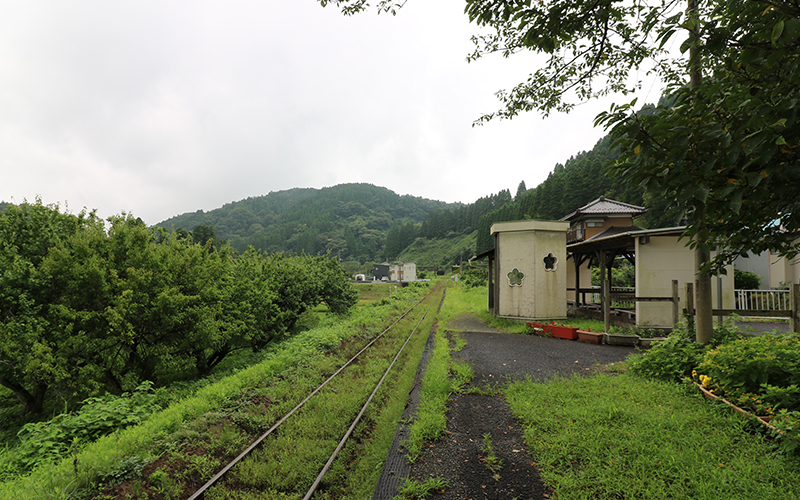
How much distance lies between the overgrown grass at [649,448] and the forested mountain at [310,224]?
112075 mm

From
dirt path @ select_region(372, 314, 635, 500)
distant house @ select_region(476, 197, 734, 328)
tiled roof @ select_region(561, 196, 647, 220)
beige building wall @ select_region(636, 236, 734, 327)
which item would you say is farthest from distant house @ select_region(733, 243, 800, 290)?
dirt path @ select_region(372, 314, 635, 500)

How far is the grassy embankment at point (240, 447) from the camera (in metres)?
4.11

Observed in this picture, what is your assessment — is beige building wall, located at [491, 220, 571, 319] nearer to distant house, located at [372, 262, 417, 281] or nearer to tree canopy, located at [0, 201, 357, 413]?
tree canopy, located at [0, 201, 357, 413]

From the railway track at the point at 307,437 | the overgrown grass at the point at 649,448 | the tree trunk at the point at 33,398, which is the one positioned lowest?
the tree trunk at the point at 33,398

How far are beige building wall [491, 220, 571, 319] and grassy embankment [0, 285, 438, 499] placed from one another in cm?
755

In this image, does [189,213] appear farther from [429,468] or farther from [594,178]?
[429,468]

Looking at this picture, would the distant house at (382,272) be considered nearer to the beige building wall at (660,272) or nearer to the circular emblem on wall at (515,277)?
the circular emblem on wall at (515,277)

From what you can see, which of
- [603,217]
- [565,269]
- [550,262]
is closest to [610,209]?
[603,217]

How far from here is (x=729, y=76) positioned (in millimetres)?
2221

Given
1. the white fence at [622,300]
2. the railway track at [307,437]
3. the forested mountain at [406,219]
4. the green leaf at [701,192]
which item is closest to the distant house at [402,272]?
the forested mountain at [406,219]

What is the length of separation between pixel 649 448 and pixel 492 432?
1.96 metres

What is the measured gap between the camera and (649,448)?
161 inches

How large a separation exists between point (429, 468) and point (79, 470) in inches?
170

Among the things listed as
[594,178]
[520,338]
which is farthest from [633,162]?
[594,178]
